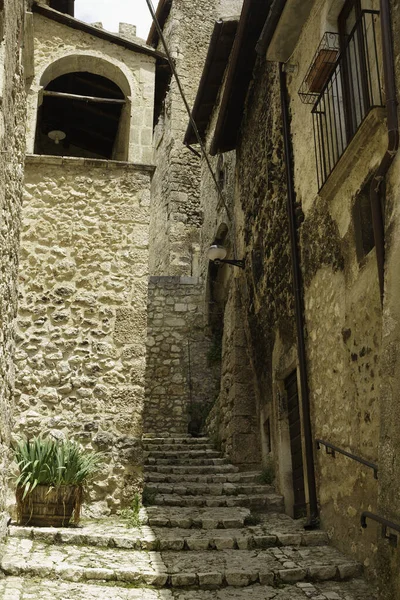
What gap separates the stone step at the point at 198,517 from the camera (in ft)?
23.0

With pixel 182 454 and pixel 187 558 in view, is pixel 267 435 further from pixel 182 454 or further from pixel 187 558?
pixel 187 558

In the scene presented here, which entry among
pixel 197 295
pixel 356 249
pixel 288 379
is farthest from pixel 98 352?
pixel 197 295

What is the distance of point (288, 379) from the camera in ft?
26.8

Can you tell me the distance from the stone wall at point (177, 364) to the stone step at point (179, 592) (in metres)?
7.56

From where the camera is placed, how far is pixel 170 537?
252 inches

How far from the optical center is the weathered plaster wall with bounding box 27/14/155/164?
8.96 meters

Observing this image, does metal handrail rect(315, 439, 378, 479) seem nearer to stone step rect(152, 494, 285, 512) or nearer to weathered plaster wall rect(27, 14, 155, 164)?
stone step rect(152, 494, 285, 512)

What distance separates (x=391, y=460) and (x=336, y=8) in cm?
459

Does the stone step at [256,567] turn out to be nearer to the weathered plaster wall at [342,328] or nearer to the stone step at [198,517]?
the weathered plaster wall at [342,328]

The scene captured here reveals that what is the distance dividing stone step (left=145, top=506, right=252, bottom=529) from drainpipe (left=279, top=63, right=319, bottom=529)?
821mm

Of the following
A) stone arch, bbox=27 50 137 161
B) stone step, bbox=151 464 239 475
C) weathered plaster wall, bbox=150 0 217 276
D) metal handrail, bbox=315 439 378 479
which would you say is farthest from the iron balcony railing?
weathered plaster wall, bbox=150 0 217 276

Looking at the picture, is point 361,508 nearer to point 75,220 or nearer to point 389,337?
point 389,337

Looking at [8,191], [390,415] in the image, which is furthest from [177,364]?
[390,415]

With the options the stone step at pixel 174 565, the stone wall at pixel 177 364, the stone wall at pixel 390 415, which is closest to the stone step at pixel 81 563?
the stone step at pixel 174 565
